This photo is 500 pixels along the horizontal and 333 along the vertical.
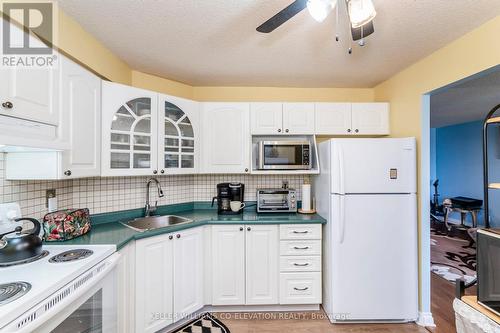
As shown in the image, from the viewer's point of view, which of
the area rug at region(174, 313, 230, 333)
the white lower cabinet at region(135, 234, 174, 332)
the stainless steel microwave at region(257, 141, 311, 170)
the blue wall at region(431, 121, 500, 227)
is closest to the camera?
the white lower cabinet at region(135, 234, 174, 332)

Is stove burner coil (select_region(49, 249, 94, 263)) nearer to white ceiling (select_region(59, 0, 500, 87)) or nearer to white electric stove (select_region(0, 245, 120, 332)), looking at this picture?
white electric stove (select_region(0, 245, 120, 332))

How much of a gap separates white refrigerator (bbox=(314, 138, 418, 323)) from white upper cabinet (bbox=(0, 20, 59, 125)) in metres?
2.14

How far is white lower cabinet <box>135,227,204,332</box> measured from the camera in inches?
73.7

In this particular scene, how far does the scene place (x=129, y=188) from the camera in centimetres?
236

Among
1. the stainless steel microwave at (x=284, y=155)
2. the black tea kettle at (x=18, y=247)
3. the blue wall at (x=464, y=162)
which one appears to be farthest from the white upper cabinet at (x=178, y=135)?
the blue wall at (x=464, y=162)

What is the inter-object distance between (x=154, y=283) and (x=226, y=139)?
1.50 m

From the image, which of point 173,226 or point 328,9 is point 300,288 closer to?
point 173,226

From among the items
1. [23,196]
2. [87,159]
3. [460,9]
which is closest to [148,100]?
[87,159]

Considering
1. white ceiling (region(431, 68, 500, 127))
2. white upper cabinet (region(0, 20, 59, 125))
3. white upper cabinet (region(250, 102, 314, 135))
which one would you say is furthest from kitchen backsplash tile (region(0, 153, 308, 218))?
white ceiling (region(431, 68, 500, 127))

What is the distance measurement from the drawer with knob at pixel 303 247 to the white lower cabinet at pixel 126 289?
136 cm

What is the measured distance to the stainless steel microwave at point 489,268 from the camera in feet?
4.39

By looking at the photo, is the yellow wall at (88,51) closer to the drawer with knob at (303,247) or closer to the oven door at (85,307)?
the oven door at (85,307)

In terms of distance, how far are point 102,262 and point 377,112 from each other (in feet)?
9.45

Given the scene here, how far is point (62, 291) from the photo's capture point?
1.12 metres
